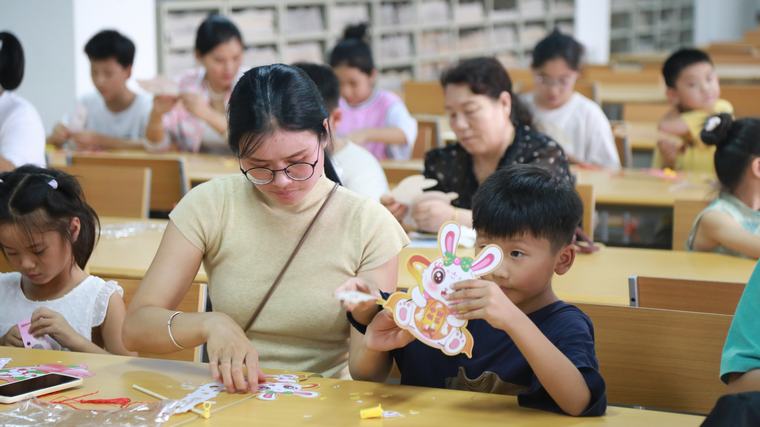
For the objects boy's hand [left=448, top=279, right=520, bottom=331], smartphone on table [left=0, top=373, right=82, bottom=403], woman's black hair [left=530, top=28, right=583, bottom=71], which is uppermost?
woman's black hair [left=530, top=28, right=583, bottom=71]

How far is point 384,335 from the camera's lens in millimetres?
1812

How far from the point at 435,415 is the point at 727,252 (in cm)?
182

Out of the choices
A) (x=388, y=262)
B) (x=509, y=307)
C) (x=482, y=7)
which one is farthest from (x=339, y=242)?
(x=482, y=7)

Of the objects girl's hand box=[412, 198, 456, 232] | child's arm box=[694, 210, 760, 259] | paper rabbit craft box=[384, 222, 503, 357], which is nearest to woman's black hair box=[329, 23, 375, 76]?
girl's hand box=[412, 198, 456, 232]

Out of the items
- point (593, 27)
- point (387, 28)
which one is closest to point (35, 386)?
point (387, 28)

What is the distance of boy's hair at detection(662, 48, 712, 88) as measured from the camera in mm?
5055

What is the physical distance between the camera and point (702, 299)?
243 centimetres

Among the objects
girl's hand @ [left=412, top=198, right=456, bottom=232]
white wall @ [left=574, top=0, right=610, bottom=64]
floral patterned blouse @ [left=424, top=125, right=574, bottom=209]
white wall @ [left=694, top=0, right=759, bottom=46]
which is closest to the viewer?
girl's hand @ [left=412, top=198, right=456, bottom=232]

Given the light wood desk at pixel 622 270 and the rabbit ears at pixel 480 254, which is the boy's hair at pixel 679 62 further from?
the rabbit ears at pixel 480 254

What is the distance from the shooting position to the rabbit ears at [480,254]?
163cm

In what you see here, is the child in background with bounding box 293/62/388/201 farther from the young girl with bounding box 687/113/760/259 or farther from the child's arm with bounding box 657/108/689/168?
the child's arm with bounding box 657/108/689/168

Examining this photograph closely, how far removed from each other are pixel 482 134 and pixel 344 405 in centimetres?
173

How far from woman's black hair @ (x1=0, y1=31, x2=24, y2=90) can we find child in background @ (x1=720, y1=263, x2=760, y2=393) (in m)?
2.64

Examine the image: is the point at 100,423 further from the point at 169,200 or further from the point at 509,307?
Result: the point at 169,200
